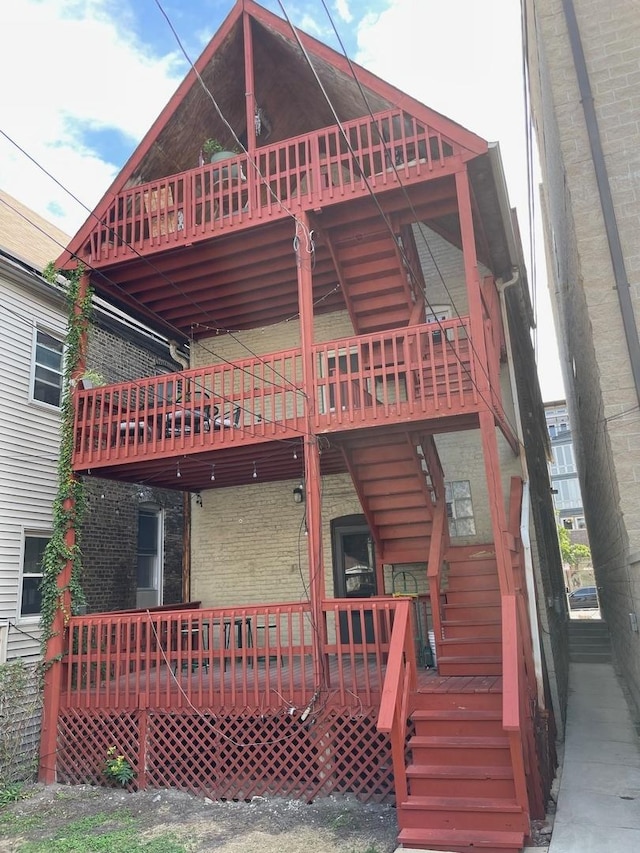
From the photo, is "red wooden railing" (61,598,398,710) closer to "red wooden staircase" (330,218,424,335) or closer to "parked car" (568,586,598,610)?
"red wooden staircase" (330,218,424,335)

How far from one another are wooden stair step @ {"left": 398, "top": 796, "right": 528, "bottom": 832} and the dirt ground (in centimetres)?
32

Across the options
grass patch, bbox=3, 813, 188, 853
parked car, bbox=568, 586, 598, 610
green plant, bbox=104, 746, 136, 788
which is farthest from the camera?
parked car, bbox=568, 586, 598, 610

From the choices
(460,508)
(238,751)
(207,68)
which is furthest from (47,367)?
(460,508)

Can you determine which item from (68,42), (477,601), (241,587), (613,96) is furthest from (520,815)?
(613,96)

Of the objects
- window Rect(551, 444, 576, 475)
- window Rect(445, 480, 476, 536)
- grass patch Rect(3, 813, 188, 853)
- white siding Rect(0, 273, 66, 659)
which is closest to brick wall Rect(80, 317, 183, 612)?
white siding Rect(0, 273, 66, 659)

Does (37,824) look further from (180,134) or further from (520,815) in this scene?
(180,134)

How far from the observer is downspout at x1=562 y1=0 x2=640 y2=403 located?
23.1ft

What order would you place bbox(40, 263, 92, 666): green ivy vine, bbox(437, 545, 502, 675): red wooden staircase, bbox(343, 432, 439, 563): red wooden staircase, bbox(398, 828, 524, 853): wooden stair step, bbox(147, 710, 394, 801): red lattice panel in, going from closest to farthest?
1. bbox(398, 828, 524, 853): wooden stair step
2. bbox(147, 710, 394, 801): red lattice panel
3. bbox(437, 545, 502, 675): red wooden staircase
4. bbox(40, 263, 92, 666): green ivy vine
5. bbox(343, 432, 439, 563): red wooden staircase

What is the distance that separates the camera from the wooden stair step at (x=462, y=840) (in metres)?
4.84

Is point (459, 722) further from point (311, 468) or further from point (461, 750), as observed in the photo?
point (311, 468)

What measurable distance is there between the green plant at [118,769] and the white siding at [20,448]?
10.1 ft

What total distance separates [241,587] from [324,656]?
4.16 m

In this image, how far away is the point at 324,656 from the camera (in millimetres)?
6875

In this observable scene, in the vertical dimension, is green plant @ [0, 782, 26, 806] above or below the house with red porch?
below
